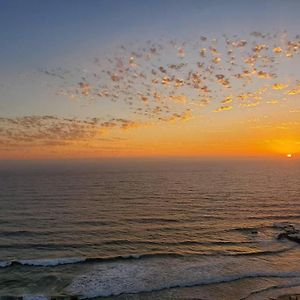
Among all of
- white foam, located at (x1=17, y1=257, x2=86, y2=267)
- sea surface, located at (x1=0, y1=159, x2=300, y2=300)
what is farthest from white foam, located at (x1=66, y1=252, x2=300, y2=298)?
white foam, located at (x1=17, y1=257, x2=86, y2=267)

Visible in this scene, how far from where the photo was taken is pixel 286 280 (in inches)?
1063

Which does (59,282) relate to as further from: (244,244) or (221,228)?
(221,228)

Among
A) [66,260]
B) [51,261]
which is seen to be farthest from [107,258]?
[51,261]

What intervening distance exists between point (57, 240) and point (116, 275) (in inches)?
513

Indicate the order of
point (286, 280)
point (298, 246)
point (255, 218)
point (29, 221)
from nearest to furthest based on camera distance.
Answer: point (286, 280)
point (298, 246)
point (29, 221)
point (255, 218)

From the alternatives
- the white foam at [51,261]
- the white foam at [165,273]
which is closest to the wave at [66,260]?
the white foam at [51,261]

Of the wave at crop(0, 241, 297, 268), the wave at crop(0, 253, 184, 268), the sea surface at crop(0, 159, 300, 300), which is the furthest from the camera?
the wave at crop(0, 241, 297, 268)

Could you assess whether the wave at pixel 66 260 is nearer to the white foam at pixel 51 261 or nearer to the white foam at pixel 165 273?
the white foam at pixel 51 261

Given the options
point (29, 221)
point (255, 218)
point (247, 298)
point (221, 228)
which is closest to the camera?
point (247, 298)

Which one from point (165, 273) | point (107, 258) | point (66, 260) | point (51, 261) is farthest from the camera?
point (107, 258)

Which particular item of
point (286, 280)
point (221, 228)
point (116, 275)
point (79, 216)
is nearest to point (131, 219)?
point (79, 216)

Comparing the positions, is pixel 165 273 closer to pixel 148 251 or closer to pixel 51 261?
pixel 148 251

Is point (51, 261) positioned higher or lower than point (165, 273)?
higher

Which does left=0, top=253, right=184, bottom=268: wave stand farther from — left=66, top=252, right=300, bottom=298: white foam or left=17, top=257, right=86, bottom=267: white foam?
left=66, top=252, right=300, bottom=298: white foam
